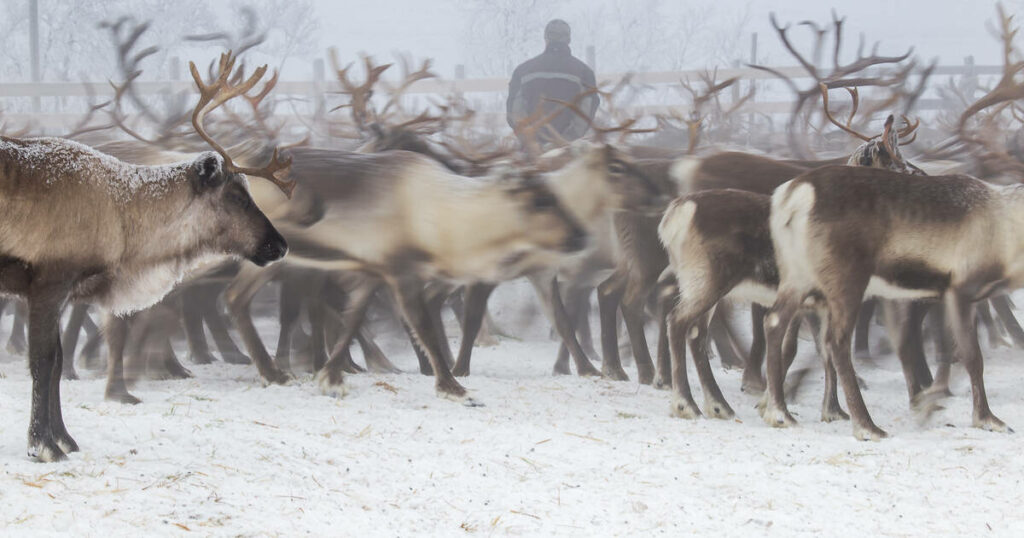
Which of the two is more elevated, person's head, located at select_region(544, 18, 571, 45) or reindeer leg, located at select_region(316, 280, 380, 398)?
person's head, located at select_region(544, 18, 571, 45)

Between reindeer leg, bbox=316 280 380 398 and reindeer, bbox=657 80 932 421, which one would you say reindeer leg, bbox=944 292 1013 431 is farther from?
reindeer leg, bbox=316 280 380 398

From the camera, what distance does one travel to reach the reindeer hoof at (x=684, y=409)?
5.41 metres

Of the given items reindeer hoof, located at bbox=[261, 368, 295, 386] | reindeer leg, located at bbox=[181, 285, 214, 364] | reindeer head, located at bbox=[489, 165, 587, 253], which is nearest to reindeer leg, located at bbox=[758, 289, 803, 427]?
reindeer head, located at bbox=[489, 165, 587, 253]

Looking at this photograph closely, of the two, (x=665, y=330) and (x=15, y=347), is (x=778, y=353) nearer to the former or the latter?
(x=665, y=330)

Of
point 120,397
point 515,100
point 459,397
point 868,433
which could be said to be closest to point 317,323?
point 459,397

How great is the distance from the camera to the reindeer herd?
13.8 feet

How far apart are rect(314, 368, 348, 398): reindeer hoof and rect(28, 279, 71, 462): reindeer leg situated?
1.77 metres

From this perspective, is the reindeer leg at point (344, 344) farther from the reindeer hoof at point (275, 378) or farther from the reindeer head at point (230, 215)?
the reindeer head at point (230, 215)

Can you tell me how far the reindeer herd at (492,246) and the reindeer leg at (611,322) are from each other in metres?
0.01

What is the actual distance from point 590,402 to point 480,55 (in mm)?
27777

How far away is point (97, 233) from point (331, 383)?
5.86ft

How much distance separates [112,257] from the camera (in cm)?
421

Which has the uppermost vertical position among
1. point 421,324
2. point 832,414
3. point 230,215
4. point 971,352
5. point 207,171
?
point 207,171

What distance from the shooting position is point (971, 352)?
16.9ft
